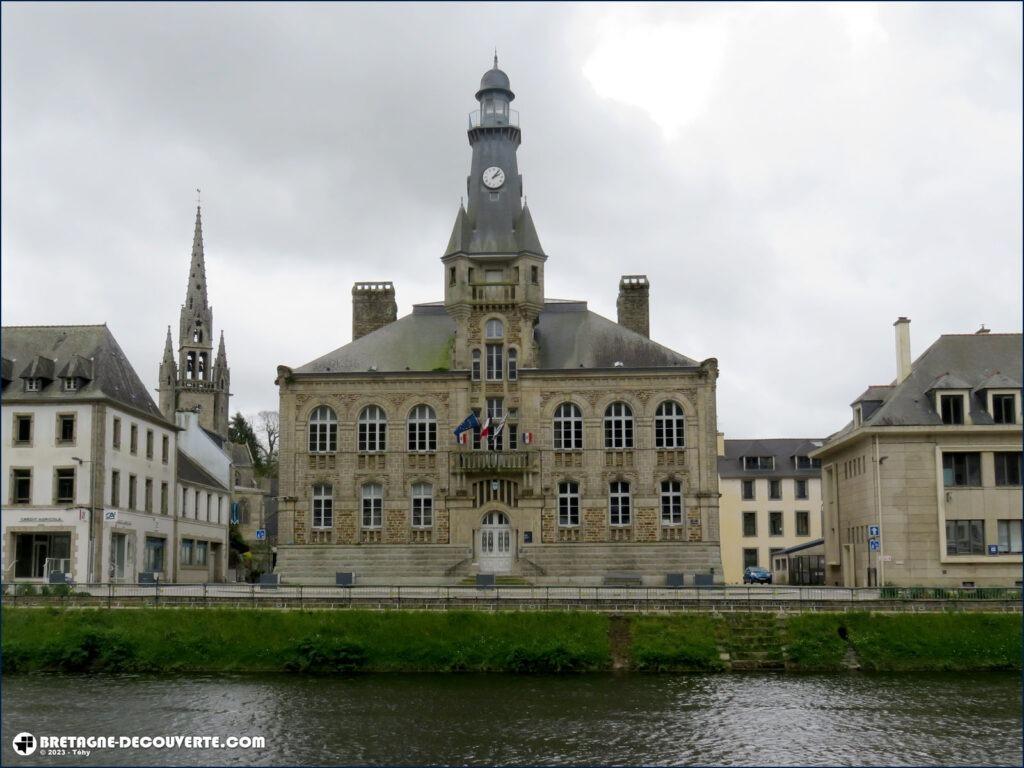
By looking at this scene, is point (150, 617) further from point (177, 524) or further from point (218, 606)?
point (177, 524)

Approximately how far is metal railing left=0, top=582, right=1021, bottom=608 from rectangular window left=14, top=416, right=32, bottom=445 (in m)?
11.9

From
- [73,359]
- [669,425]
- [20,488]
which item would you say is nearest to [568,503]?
[669,425]

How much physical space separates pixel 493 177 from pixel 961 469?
29162mm

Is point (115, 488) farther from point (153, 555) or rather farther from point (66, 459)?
point (153, 555)

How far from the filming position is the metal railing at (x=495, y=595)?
43094mm

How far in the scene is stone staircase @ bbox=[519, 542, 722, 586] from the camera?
191 ft

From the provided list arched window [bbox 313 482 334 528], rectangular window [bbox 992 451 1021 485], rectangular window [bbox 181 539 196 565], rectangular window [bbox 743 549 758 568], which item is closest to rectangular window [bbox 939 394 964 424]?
rectangular window [bbox 992 451 1021 485]

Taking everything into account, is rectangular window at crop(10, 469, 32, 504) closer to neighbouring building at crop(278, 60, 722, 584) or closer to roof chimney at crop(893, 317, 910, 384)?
neighbouring building at crop(278, 60, 722, 584)

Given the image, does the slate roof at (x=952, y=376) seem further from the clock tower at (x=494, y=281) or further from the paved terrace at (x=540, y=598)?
the clock tower at (x=494, y=281)

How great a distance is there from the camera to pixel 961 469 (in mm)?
53000

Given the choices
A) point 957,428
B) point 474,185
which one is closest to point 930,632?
point 957,428

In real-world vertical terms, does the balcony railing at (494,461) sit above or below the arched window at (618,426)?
below

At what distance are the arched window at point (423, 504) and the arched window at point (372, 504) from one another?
169cm

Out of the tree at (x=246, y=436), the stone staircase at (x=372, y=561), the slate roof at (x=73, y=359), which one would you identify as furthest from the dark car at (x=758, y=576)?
the tree at (x=246, y=436)
